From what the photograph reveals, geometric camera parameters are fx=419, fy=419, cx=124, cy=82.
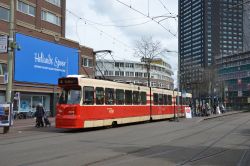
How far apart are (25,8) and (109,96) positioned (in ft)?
90.6

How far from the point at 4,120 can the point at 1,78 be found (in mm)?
20025

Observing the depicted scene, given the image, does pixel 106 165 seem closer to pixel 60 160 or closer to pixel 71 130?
pixel 60 160

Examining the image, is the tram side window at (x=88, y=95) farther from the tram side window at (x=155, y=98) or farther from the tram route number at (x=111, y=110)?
the tram side window at (x=155, y=98)

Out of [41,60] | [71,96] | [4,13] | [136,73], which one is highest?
[136,73]

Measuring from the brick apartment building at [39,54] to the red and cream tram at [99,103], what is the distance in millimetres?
12814

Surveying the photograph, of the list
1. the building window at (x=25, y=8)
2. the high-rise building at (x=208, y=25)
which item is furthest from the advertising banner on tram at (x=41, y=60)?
the high-rise building at (x=208, y=25)

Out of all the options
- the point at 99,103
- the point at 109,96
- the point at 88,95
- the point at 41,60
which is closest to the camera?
the point at 88,95

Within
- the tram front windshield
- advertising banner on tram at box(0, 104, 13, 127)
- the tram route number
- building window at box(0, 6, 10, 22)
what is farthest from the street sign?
building window at box(0, 6, 10, 22)

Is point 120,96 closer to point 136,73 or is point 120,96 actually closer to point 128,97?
point 128,97

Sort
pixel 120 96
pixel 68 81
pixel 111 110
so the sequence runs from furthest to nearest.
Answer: pixel 120 96
pixel 111 110
pixel 68 81

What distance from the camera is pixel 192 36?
142 ft

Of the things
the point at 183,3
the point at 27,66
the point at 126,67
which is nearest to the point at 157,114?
the point at 183,3

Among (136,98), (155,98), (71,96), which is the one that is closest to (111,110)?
(71,96)

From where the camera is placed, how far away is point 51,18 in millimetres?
55781
